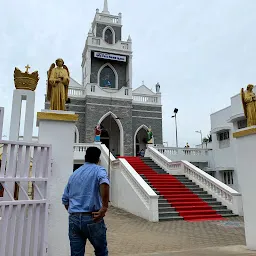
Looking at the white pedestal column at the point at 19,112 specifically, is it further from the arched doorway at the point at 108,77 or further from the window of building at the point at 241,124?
the arched doorway at the point at 108,77

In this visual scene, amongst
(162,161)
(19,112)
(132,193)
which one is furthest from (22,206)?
(162,161)

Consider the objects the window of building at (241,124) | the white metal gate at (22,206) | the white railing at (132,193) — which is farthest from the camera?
the window of building at (241,124)

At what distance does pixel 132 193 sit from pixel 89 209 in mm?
8462

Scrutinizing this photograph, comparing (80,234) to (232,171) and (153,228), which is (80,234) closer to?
(153,228)

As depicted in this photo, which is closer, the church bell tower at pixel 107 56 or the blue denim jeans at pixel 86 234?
the blue denim jeans at pixel 86 234

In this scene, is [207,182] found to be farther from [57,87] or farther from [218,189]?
[57,87]

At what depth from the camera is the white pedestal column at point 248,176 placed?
5637 millimetres

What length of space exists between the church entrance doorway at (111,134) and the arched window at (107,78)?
346 centimetres

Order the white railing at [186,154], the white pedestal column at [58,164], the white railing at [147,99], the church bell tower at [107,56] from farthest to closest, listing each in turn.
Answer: the white railing at [147,99], the church bell tower at [107,56], the white railing at [186,154], the white pedestal column at [58,164]

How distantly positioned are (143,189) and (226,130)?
11350 millimetres

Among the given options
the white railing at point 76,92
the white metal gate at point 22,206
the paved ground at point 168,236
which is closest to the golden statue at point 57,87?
the white metal gate at point 22,206

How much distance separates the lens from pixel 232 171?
18.9 m

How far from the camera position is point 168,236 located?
7.23 m

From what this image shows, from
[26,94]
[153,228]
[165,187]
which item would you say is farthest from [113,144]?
[26,94]
